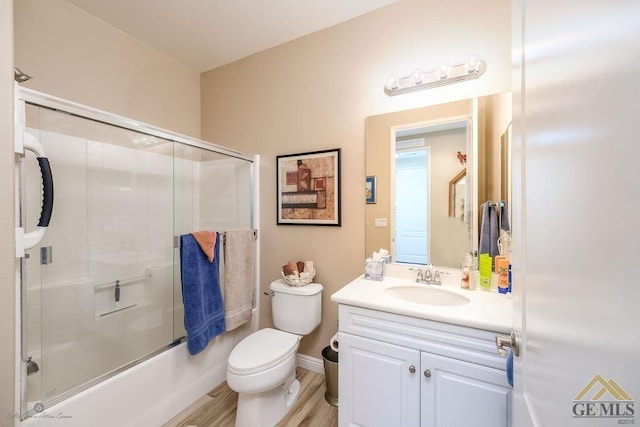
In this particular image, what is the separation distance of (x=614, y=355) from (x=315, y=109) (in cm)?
204

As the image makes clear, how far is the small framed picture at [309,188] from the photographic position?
1.97 metres

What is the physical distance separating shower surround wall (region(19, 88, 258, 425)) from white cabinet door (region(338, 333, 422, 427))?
3.58 ft

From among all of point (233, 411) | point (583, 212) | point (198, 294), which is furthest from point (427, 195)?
point (233, 411)

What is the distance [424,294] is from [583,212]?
1.32m

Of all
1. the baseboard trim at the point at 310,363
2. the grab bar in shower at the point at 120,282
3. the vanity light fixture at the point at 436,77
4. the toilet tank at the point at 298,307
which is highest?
the vanity light fixture at the point at 436,77

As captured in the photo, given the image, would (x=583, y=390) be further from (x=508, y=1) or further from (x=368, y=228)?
(x=508, y=1)

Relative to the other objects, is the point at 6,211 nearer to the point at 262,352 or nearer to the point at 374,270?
the point at 262,352

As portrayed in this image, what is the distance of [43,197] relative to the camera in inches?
42.8

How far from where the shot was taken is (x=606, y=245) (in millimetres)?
317

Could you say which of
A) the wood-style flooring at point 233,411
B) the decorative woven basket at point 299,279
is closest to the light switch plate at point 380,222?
the decorative woven basket at point 299,279

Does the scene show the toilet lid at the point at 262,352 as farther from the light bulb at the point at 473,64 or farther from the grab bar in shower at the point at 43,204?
the light bulb at the point at 473,64

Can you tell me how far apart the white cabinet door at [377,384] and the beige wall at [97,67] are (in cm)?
235

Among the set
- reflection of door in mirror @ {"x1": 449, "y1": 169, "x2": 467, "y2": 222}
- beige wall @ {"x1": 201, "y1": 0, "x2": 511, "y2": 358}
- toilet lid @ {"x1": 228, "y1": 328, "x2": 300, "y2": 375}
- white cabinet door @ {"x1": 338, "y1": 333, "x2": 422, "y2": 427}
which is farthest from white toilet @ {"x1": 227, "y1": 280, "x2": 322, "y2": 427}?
reflection of door in mirror @ {"x1": 449, "y1": 169, "x2": 467, "y2": 222}

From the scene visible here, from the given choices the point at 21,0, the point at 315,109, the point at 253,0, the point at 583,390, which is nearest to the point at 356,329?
the point at 583,390
